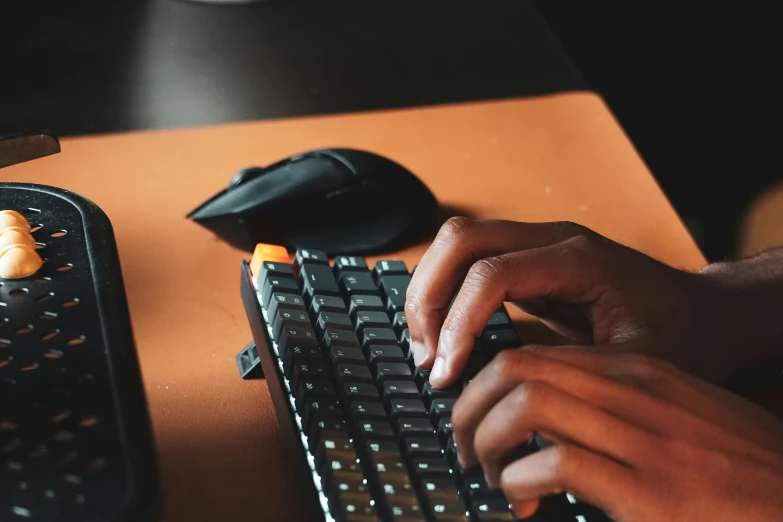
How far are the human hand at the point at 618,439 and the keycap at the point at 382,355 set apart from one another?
0.30ft

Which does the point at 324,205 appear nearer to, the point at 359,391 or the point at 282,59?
the point at 359,391

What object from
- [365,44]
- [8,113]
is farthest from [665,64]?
[8,113]

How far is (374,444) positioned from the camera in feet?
1.69

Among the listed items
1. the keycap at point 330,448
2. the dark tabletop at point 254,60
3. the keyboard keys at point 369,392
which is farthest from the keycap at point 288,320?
the dark tabletop at point 254,60

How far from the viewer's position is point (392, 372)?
0.57 m

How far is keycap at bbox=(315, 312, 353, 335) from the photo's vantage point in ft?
1.97

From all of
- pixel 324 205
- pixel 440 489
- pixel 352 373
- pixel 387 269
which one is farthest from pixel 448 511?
pixel 324 205

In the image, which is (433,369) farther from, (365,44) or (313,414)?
(365,44)

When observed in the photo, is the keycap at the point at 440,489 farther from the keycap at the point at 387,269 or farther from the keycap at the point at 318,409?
the keycap at the point at 387,269

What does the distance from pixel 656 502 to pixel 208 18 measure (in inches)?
35.4

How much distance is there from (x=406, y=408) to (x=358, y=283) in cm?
13

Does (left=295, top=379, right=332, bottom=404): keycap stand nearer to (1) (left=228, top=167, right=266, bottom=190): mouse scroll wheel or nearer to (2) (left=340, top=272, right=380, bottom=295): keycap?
(2) (left=340, top=272, right=380, bottom=295): keycap

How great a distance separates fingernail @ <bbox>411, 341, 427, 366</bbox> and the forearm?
0.66 ft

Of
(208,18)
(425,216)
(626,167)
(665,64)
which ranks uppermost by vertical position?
(208,18)
